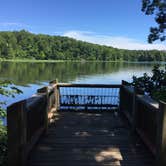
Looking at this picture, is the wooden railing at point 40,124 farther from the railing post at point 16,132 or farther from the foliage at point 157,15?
the foliage at point 157,15

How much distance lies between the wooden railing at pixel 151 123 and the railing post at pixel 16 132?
1.64 meters

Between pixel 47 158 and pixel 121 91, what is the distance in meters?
4.01

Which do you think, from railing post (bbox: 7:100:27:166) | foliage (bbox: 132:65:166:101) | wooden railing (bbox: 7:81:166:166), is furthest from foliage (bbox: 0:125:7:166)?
foliage (bbox: 132:65:166:101)

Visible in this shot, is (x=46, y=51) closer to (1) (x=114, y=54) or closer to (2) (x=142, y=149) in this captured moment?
(1) (x=114, y=54)

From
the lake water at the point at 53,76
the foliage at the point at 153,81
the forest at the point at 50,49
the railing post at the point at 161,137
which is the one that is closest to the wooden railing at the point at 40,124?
the railing post at the point at 161,137

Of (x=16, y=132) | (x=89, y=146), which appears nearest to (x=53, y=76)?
(x=89, y=146)

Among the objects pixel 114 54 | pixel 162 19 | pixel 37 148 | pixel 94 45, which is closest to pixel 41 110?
pixel 37 148

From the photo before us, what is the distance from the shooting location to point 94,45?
118m

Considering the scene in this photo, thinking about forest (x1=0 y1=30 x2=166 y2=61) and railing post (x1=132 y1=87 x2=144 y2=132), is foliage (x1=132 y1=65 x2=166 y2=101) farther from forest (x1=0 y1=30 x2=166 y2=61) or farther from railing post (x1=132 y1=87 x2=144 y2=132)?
forest (x1=0 y1=30 x2=166 y2=61)

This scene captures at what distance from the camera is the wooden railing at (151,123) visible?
9.75 ft

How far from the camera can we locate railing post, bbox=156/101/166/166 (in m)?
2.92

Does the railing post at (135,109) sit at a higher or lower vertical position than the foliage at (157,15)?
lower

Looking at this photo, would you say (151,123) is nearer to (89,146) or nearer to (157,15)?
(89,146)

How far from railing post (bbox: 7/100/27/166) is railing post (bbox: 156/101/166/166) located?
1638 millimetres
